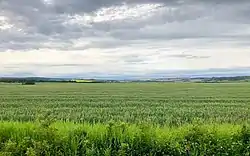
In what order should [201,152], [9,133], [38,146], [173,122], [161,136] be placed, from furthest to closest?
[173,122], [9,133], [161,136], [201,152], [38,146]

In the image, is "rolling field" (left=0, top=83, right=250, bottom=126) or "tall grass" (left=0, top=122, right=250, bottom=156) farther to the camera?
"rolling field" (left=0, top=83, right=250, bottom=126)

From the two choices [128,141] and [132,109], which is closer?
[128,141]

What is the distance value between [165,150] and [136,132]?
0.94 metres

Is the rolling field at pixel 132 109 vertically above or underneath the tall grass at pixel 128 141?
underneath

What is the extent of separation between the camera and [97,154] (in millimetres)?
8344

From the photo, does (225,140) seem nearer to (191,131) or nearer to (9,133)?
(191,131)

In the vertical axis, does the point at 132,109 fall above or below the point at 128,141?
below

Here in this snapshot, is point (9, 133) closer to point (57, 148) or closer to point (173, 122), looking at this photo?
point (57, 148)

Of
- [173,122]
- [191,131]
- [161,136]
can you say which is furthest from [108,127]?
[173,122]

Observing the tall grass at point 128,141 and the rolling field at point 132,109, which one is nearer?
the tall grass at point 128,141

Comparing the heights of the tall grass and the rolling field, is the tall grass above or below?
above

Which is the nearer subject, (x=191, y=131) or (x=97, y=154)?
(x=97, y=154)

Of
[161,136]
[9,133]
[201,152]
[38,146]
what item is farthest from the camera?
[9,133]

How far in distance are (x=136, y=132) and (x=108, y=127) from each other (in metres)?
0.73
